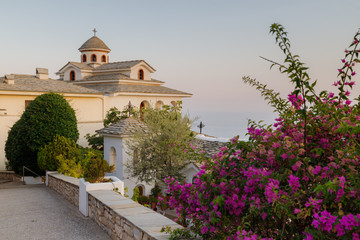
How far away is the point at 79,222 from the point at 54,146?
9233 millimetres

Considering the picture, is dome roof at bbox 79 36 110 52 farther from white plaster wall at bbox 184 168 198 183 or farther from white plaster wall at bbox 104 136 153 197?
white plaster wall at bbox 184 168 198 183

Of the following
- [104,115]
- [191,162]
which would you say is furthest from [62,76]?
[191,162]

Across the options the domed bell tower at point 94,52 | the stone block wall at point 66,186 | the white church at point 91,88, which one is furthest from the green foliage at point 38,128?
the domed bell tower at point 94,52

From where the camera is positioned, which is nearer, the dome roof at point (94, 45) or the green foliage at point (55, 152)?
the green foliage at point (55, 152)

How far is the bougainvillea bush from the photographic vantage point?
2969 millimetres

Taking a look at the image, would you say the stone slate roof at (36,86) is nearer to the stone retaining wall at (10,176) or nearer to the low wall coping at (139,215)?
the stone retaining wall at (10,176)

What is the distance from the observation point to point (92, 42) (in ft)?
138

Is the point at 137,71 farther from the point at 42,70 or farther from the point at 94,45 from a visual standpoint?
the point at 42,70

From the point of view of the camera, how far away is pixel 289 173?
331 cm

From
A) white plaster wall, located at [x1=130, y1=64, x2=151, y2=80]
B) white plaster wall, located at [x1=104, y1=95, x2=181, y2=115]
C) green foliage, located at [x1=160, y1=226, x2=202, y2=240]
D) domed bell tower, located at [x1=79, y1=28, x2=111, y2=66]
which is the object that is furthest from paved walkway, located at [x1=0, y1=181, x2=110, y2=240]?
domed bell tower, located at [x1=79, y1=28, x2=111, y2=66]

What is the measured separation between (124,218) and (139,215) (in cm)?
26

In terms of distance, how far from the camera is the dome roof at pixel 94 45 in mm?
41656

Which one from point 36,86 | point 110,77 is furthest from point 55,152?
point 110,77

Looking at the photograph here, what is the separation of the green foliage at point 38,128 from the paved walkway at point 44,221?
604 cm
